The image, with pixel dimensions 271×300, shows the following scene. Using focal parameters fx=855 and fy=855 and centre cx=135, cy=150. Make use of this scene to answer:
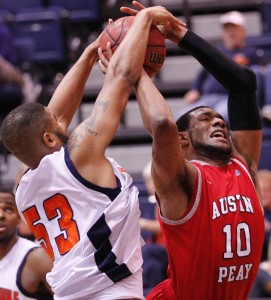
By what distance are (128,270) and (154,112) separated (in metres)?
0.72

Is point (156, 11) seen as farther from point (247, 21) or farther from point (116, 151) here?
point (247, 21)

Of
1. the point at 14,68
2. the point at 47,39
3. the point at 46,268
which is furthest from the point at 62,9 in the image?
the point at 46,268

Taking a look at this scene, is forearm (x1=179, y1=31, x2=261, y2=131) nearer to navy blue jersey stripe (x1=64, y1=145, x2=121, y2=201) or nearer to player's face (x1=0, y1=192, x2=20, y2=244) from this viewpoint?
navy blue jersey stripe (x1=64, y1=145, x2=121, y2=201)

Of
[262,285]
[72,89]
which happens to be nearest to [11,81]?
[262,285]

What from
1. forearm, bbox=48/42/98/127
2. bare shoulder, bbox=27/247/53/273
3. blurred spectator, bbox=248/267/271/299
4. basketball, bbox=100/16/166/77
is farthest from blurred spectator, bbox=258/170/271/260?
basketball, bbox=100/16/166/77

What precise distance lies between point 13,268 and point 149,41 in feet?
5.90

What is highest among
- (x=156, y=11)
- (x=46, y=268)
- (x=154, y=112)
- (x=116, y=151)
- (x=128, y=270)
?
(x=156, y=11)

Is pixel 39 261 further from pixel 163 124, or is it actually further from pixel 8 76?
pixel 8 76

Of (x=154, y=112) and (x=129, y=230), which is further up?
(x=154, y=112)

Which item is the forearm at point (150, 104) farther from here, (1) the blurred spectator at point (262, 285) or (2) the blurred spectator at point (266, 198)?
(2) the blurred spectator at point (266, 198)

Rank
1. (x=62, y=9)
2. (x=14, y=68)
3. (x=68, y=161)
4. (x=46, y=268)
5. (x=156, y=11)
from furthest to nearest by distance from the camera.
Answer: (x=62, y=9) → (x=14, y=68) → (x=46, y=268) → (x=156, y=11) → (x=68, y=161)

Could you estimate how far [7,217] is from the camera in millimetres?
5133

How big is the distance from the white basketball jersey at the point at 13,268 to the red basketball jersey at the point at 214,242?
128cm

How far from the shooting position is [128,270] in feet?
12.6
